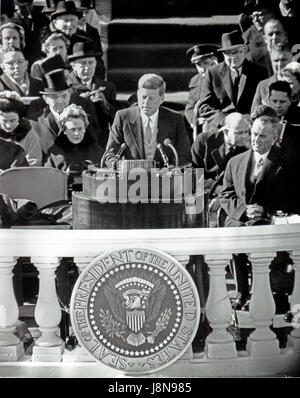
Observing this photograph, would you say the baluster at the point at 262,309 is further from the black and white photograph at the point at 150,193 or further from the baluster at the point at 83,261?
the baluster at the point at 83,261

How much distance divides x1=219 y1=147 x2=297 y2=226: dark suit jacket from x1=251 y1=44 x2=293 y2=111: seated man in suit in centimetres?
19

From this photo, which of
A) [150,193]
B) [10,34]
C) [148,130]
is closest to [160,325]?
[150,193]

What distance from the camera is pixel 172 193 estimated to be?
2.90 meters

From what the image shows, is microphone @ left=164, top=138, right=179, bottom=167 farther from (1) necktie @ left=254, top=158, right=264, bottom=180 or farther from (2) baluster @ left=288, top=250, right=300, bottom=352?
(2) baluster @ left=288, top=250, right=300, bottom=352

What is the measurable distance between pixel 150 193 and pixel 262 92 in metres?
0.58

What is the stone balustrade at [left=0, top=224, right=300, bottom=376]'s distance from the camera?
2.89 metres

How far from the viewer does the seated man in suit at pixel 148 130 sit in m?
2.99

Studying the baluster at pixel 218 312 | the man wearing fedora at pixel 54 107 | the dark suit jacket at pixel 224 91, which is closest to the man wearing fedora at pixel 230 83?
the dark suit jacket at pixel 224 91

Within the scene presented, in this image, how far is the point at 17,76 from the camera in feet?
9.82

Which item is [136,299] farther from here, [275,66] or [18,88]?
[275,66]

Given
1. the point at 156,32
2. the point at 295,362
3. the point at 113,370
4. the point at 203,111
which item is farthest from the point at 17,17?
the point at 295,362

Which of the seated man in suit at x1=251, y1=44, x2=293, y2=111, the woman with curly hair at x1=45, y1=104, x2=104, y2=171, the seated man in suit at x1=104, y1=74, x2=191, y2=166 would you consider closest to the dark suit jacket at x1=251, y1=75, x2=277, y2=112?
the seated man in suit at x1=251, y1=44, x2=293, y2=111

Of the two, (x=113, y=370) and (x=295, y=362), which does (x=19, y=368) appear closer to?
(x=113, y=370)

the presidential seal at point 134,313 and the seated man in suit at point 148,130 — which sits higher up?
the seated man in suit at point 148,130
